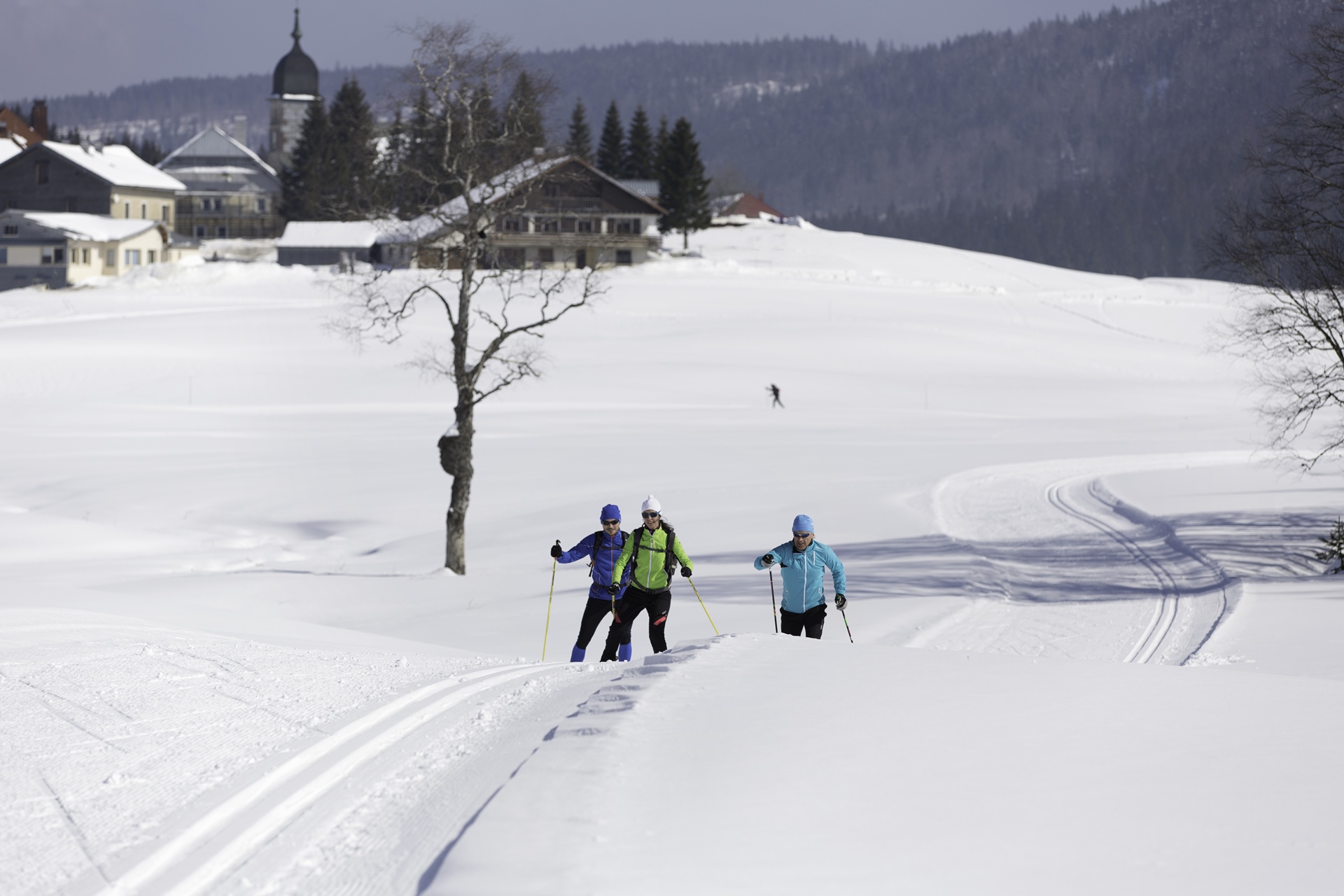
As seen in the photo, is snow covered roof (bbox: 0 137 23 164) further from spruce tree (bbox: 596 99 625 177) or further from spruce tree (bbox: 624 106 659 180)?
spruce tree (bbox: 624 106 659 180)

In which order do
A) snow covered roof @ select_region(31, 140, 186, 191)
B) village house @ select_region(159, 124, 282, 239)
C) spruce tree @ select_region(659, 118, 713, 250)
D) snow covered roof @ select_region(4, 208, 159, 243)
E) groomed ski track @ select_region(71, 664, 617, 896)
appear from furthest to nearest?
village house @ select_region(159, 124, 282, 239) → spruce tree @ select_region(659, 118, 713, 250) → snow covered roof @ select_region(31, 140, 186, 191) → snow covered roof @ select_region(4, 208, 159, 243) → groomed ski track @ select_region(71, 664, 617, 896)

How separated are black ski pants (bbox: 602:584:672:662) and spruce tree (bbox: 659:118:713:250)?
79.9m

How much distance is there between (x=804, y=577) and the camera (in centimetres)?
1112

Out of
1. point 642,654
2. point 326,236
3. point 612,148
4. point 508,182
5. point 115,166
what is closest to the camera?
point 642,654

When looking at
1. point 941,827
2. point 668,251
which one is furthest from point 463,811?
point 668,251

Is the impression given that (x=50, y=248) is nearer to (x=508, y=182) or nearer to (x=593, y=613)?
(x=508, y=182)

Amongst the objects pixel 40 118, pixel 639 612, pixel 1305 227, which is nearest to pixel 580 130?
pixel 40 118

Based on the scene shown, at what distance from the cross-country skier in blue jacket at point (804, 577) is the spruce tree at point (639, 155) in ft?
300

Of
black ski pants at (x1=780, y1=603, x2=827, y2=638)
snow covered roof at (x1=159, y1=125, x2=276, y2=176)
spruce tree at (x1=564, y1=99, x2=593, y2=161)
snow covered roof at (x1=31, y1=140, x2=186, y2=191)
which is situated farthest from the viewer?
snow covered roof at (x1=159, y1=125, x2=276, y2=176)

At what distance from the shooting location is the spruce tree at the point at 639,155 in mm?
100438

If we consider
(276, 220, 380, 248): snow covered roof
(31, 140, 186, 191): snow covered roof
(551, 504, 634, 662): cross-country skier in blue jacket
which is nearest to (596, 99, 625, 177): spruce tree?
(276, 220, 380, 248): snow covered roof

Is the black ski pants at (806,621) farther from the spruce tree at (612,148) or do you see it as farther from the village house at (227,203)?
the village house at (227,203)

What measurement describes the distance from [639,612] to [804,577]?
5.25 ft

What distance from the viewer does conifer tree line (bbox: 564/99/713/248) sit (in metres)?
90.3
